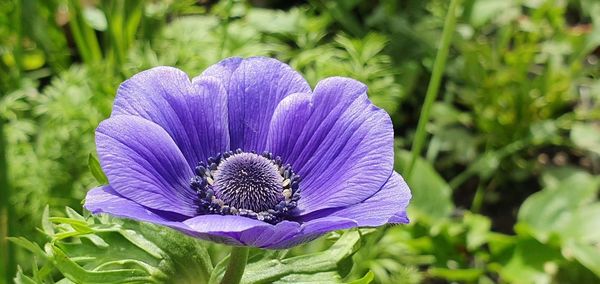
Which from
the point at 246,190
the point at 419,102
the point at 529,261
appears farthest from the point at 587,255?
the point at 246,190

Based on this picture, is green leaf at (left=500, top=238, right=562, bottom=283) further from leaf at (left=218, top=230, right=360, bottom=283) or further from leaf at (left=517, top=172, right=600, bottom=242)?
leaf at (left=218, top=230, right=360, bottom=283)

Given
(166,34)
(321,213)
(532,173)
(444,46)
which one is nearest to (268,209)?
(321,213)

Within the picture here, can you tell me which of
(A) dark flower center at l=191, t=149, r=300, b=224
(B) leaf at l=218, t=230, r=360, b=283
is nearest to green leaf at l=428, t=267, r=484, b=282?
(B) leaf at l=218, t=230, r=360, b=283

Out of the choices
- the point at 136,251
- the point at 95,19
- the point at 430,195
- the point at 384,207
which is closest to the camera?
the point at 384,207

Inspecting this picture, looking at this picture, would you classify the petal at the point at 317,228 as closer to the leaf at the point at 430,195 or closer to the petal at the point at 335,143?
the petal at the point at 335,143

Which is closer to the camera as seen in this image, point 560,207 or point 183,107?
point 183,107

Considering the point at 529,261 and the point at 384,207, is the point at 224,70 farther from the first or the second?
the point at 529,261

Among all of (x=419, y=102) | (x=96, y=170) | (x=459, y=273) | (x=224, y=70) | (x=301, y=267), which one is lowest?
(x=459, y=273)
